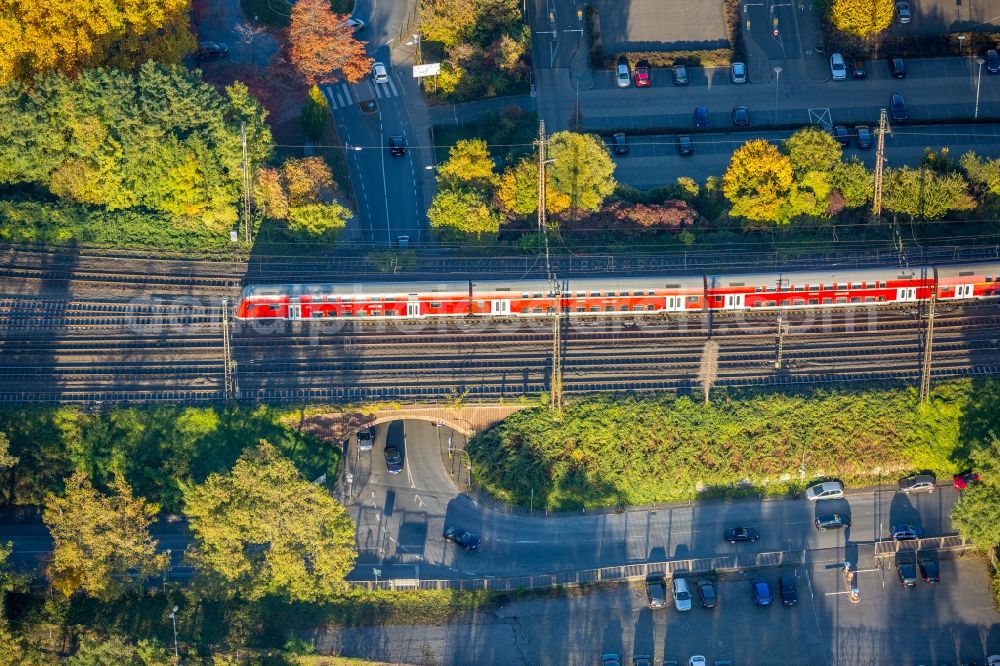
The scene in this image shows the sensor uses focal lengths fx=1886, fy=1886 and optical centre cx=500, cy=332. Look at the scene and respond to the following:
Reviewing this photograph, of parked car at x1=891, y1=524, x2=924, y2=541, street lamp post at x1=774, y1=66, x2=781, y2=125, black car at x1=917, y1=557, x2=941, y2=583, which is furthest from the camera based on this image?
street lamp post at x1=774, y1=66, x2=781, y2=125

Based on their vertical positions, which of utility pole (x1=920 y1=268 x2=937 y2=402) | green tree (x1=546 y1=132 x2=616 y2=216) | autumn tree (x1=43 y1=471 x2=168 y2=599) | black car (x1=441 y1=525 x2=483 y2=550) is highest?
green tree (x1=546 y1=132 x2=616 y2=216)

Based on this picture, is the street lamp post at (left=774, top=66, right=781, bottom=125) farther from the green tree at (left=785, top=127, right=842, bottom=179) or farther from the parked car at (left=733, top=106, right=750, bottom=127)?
the green tree at (left=785, top=127, right=842, bottom=179)

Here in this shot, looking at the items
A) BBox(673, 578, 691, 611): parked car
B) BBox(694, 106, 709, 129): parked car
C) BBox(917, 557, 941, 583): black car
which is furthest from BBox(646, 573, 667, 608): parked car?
BBox(694, 106, 709, 129): parked car

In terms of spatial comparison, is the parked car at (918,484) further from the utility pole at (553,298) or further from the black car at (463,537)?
the black car at (463,537)

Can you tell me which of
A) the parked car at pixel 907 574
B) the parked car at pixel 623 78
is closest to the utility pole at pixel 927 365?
the parked car at pixel 907 574

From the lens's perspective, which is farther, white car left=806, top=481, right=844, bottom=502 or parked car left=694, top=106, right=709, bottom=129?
parked car left=694, top=106, right=709, bottom=129

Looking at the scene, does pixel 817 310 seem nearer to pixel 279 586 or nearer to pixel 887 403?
pixel 887 403
